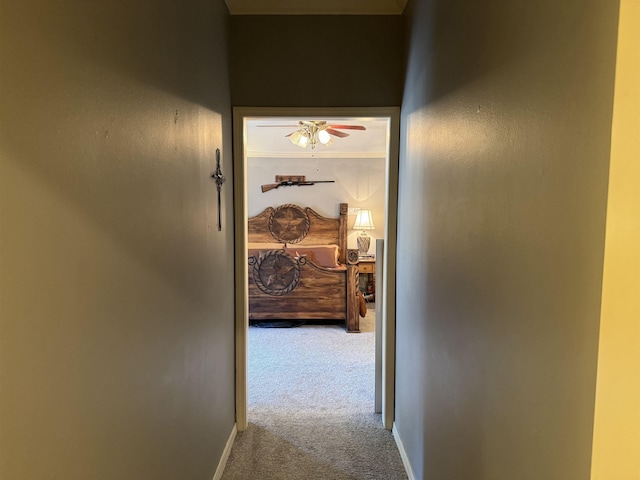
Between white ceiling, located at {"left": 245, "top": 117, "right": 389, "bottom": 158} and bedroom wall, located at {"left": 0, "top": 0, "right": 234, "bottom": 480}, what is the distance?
3315 millimetres

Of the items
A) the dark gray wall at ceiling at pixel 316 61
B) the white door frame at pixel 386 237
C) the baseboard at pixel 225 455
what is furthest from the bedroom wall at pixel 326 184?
the baseboard at pixel 225 455

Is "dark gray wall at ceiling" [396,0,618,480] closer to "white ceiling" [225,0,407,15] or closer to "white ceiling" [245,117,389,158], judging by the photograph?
"white ceiling" [225,0,407,15]

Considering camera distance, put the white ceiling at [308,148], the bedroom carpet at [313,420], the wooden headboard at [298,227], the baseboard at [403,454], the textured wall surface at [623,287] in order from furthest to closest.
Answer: the wooden headboard at [298,227] < the white ceiling at [308,148] < the bedroom carpet at [313,420] < the baseboard at [403,454] < the textured wall surface at [623,287]

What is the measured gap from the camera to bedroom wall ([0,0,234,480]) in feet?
2.23

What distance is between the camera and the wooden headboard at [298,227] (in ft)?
20.0

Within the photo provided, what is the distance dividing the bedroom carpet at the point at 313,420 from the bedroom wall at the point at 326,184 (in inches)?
97.9

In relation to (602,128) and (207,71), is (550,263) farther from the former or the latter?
(207,71)

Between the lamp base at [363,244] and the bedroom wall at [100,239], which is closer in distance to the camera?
the bedroom wall at [100,239]

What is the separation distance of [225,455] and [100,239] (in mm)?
1762

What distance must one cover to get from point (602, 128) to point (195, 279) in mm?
1438

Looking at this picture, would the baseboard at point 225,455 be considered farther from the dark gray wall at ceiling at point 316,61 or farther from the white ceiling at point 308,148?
the white ceiling at point 308,148

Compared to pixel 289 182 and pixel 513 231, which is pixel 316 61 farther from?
pixel 289 182

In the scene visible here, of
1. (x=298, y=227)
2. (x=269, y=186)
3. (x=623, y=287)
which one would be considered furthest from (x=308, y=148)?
(x=623, y=287)

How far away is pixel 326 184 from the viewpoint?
621cm
